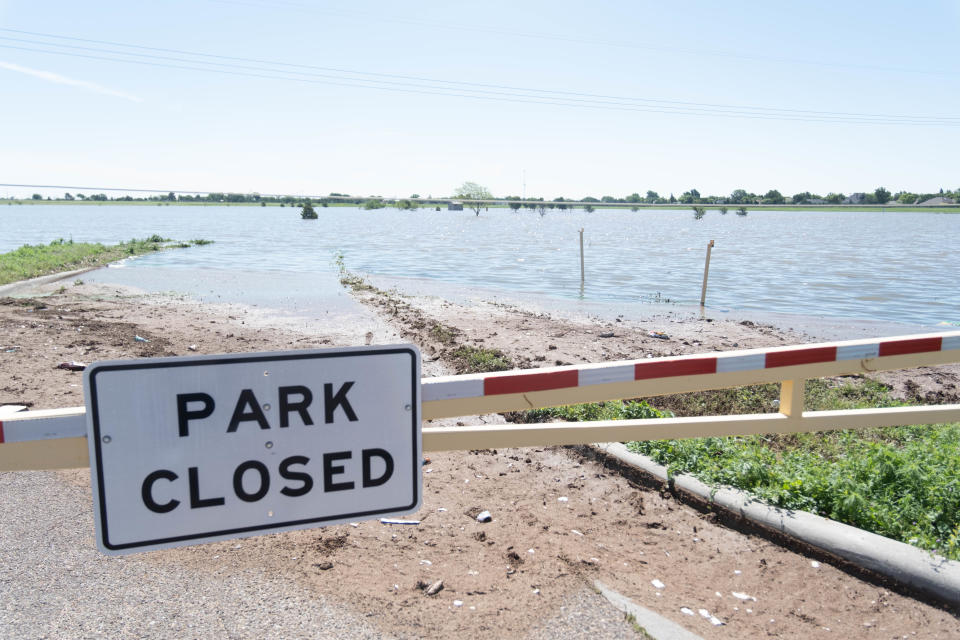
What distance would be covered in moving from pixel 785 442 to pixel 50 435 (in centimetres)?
545

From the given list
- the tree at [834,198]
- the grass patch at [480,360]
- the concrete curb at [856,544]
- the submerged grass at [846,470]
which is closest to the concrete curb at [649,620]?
the concrete curb at [856,544]

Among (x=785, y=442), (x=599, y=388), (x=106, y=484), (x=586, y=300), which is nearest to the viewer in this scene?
(x=106, y=484)

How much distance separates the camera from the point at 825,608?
3234 millimetres

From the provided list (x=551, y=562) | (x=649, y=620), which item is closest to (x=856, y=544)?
(x=649, y=620)

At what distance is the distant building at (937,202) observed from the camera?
492 ft

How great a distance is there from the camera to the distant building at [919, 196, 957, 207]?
150 metres

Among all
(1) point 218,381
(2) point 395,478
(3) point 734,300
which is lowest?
(3) point 734,300

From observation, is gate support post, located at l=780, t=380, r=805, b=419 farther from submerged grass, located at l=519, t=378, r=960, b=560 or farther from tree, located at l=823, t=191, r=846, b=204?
tree, located at l=823, t=191, r=846, b=204

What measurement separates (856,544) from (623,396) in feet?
6.69

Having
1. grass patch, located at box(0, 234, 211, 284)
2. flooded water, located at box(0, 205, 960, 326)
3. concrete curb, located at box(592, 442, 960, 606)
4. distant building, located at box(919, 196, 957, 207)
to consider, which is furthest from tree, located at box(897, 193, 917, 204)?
concrete curb, located at box(592, 442, 960, 606)

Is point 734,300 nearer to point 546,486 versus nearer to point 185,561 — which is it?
point 546,486

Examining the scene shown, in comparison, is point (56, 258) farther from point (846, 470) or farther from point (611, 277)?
point (846, 470)

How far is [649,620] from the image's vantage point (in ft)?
10.0

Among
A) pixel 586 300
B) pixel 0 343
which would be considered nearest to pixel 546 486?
pixel 0 343
